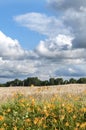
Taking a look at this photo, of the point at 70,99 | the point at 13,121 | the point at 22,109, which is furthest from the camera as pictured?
the point at 70,99

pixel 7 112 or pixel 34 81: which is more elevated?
pixel 34 81

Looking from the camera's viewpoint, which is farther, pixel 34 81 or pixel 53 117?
pixel 34 81

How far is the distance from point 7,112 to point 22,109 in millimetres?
362

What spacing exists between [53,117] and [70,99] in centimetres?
192

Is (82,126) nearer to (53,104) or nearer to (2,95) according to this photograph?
(53,104)

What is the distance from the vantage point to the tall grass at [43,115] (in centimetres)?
870

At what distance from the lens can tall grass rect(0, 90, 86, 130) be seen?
870 centimetres

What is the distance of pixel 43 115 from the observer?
9.32 m

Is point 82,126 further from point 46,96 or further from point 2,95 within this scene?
point 2,95

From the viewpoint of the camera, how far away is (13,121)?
9008mm

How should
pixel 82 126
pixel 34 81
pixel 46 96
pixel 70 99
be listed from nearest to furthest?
pixel 82 126
pixel 70 99
pixel 46 96
pixel 34 81

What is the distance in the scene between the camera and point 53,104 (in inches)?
384

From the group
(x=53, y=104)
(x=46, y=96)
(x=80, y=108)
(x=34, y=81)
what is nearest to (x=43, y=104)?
(x=53, y=104)

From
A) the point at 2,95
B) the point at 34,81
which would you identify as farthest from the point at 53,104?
the point at 34,81
